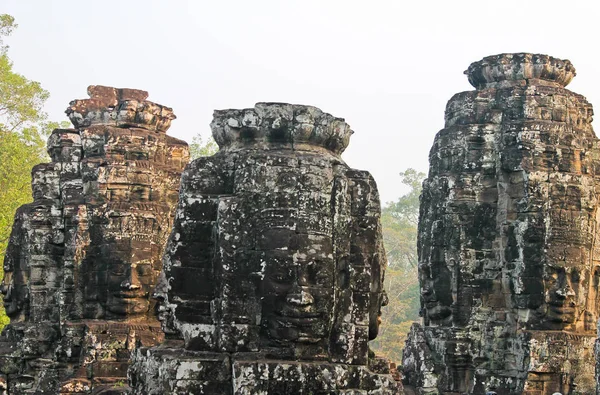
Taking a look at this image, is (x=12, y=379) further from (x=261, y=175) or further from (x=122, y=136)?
(x=261, y=175)

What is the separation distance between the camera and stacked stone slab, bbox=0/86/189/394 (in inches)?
704

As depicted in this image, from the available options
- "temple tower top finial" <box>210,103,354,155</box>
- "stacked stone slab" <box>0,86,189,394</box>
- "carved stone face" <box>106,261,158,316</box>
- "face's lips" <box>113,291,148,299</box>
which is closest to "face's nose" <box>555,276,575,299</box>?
"stacked stone slab" <box>0,86,189,394</box>

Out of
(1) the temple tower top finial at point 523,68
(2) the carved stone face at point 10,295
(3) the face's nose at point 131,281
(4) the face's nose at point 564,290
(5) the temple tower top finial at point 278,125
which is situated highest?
(1) the temple tower top finial at point 523,68

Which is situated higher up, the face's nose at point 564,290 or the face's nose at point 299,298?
the face's nose at point 564,290

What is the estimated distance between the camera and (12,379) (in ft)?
64.5

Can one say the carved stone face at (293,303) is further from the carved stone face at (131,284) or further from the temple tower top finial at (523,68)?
the temple tower top finial at (523,68)


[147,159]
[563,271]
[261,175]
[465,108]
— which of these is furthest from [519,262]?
[261,175]

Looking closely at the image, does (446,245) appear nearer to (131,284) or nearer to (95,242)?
(131,284)

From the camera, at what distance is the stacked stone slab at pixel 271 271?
10.4 meters

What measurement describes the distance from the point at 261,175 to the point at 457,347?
7.72 meters

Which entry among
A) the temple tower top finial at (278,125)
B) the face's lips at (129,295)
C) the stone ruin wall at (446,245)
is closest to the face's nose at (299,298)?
the temple tower top finial at (278,125)

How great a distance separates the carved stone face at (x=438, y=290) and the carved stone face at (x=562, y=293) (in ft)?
4.89

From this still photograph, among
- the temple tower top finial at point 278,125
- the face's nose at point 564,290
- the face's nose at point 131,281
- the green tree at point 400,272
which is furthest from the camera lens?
the green tree at point 400,272

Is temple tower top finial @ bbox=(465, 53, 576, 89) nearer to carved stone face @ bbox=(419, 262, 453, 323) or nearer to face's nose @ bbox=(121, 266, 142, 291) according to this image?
carved stone face @ bbox=(419, 262, 453, 323)
